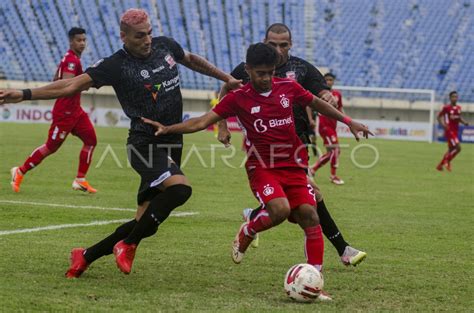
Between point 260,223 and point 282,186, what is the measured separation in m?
0.48

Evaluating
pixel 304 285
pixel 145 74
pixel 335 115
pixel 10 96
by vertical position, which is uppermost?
pixel 10 96

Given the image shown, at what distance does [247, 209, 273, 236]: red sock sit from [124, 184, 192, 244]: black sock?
68cm

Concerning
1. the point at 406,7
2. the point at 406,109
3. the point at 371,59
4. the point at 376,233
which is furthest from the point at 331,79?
the point at 406,7

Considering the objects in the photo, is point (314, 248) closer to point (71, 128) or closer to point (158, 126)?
point (158, 126)

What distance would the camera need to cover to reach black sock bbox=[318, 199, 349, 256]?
25.5ft

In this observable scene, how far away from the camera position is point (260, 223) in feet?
23.6

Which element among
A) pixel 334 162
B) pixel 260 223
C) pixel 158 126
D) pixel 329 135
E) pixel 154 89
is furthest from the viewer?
pixel 329 135

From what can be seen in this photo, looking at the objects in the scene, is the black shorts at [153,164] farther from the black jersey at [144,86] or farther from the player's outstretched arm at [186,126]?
the player's outstretched arm at [186,126]

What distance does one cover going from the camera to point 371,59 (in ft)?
164

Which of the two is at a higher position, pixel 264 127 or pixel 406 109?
pixel 264 127

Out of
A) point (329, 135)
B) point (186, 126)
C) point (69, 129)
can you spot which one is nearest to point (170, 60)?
point (186, 126)

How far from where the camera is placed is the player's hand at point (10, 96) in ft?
20.4

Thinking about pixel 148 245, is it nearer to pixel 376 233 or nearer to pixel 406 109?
pixel 376 233

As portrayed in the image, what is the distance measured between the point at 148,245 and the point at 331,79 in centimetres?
1083
